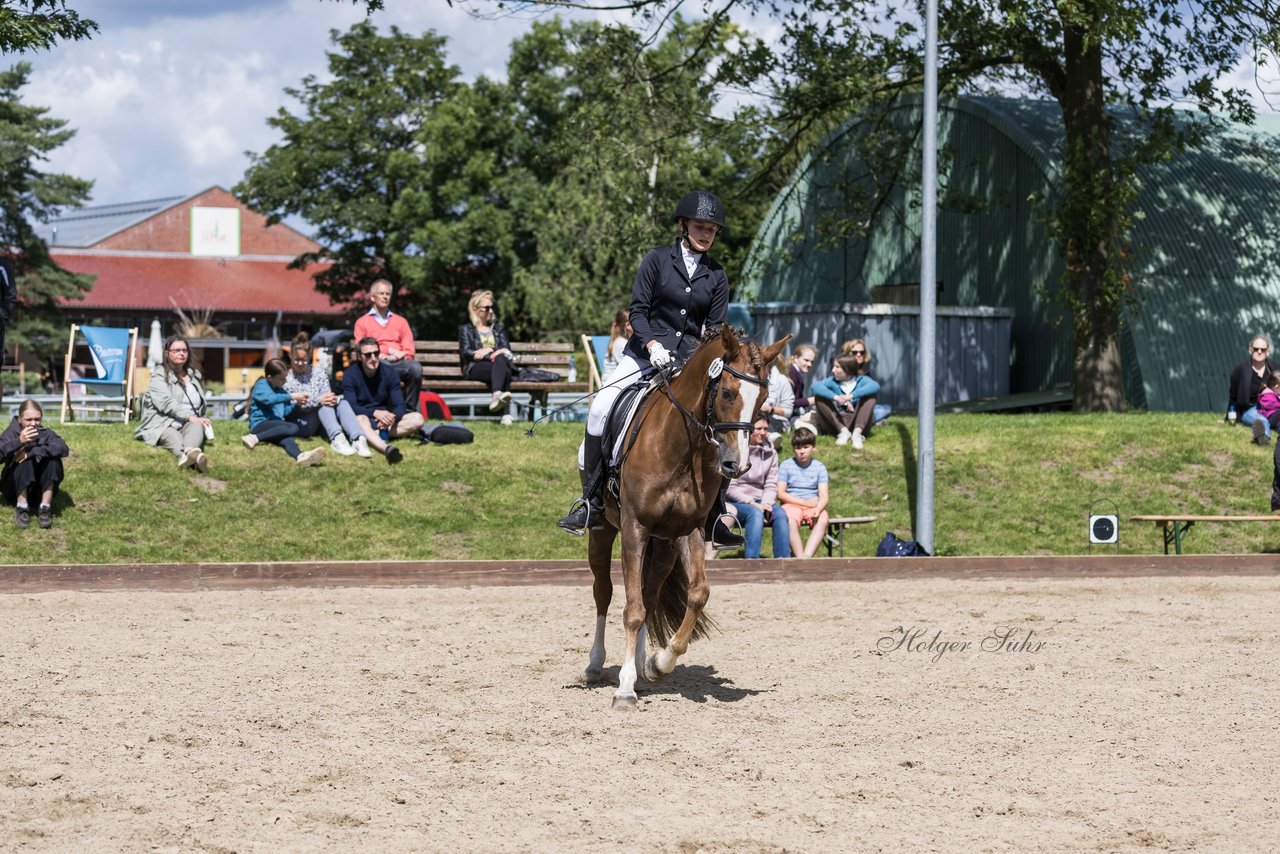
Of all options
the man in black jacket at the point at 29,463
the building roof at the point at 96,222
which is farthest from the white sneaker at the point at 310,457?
the building roof at the point at 96,222

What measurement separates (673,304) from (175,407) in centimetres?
786

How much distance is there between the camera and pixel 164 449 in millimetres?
14352

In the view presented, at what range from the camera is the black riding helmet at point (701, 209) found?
25.7ft

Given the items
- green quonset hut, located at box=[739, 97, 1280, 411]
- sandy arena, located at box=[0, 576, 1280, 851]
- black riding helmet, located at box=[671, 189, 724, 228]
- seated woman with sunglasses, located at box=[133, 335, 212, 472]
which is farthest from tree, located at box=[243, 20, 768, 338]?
black riding helmet, located at box=[671, 189, 724, 228]

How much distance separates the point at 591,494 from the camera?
26.4ft

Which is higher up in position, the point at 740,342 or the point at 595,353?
the point at 595,353

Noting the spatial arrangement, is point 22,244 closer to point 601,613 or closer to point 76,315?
point 76,315

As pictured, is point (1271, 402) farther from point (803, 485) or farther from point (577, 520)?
point (577, 520)

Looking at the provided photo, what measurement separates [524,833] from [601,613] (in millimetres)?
3212

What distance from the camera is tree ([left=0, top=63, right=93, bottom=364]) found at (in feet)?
142

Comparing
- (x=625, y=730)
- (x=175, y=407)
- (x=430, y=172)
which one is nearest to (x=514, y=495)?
(x=175, y=407)

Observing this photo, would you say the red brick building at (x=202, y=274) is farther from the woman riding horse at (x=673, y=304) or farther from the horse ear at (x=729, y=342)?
the horse ear at (x=729, y=342)

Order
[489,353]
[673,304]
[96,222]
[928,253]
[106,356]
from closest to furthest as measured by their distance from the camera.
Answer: [673,304], [928,253], [489,353], [106,356], [96,222]

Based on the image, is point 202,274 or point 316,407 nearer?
point 316,407
